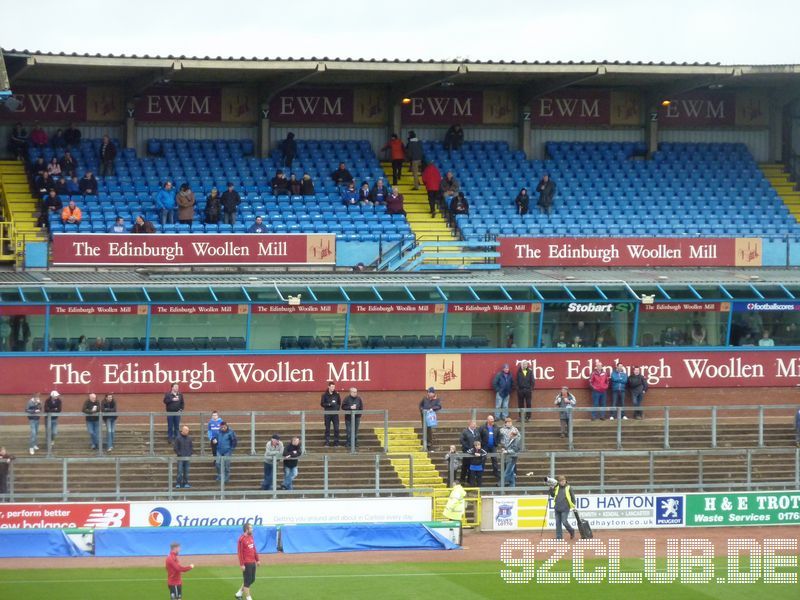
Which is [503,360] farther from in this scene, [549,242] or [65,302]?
[65,302]

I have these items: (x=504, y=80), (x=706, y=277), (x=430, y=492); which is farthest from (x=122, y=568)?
(x=504, y=80)

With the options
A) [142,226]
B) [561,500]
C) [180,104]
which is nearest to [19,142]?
[180,104]

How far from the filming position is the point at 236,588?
95.8 ft

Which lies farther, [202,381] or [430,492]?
[202,381]

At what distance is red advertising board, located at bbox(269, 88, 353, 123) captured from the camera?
48.8 meters

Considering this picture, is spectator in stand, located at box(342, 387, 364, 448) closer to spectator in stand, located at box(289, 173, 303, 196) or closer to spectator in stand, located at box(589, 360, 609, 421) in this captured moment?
spectator in stand, located at box(589, 360, 609, 421)

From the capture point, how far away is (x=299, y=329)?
38.8 meters

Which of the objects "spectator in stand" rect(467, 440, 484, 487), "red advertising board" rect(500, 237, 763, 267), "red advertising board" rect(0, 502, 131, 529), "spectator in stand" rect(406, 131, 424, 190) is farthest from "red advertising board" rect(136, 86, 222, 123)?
"red advertising board" rect(0, 502, 131, 529)

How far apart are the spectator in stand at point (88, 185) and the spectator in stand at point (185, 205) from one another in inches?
92.9

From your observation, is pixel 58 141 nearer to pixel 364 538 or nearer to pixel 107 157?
pixel 107 157

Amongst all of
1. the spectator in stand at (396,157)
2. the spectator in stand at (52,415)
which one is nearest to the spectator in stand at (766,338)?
the spectator in stand at (396,157)

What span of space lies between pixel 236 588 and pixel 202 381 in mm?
9633

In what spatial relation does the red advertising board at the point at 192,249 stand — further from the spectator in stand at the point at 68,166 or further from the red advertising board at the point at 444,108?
the red advertising board at the point at 444,108

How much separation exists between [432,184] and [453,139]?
3.61 m
